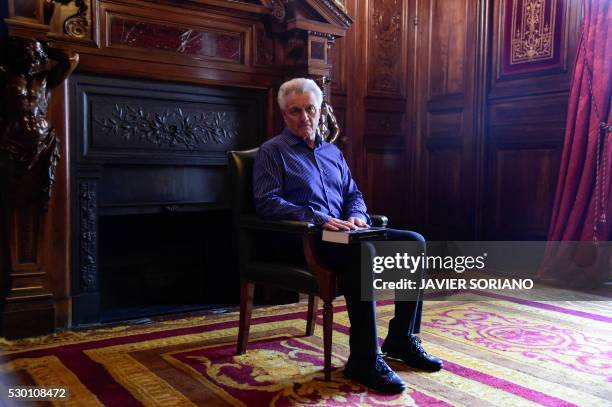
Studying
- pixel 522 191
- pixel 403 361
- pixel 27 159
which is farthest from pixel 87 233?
pixel 522 191

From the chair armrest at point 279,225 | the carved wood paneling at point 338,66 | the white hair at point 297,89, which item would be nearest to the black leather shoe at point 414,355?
the chair armrest at point 279,225

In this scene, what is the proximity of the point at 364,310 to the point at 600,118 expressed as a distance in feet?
7.41

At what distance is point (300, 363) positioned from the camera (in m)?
2.25

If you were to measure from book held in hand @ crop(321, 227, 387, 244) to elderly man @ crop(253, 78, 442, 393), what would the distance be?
54 millimetres

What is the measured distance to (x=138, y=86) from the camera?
Answer: 116 inches

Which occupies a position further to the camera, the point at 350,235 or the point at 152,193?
the point at 152,193

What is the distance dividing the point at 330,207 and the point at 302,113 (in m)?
0.38

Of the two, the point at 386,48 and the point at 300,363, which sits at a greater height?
the point at 386,48

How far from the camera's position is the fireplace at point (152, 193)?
283cm

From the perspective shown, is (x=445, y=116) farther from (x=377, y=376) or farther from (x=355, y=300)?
(x=377, y=376)

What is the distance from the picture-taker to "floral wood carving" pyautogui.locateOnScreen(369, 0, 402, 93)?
4156 mm

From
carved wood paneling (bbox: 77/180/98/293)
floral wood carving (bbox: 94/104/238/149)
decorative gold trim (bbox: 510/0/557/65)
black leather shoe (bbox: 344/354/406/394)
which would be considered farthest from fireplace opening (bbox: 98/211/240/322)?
decorative gold trim (bbox: 510/0/557/65)

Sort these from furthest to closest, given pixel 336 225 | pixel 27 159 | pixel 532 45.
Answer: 1. pixel 532 45
2. pixel 27 159
3. pixel 336 225

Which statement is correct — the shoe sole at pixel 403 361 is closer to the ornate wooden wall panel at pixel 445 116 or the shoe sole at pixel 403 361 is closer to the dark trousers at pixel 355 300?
the dark trousers at pixel 355 300
